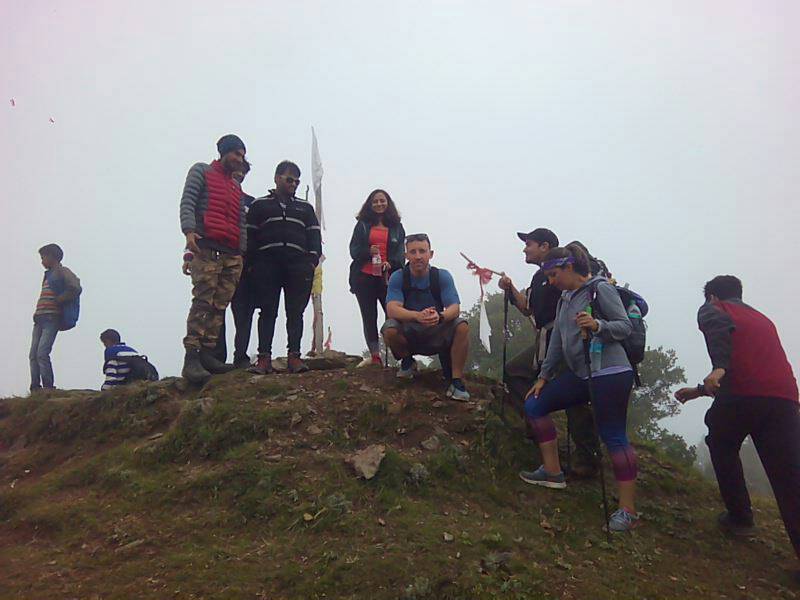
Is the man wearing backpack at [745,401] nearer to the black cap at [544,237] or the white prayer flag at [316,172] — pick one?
the black cap at [544,237]

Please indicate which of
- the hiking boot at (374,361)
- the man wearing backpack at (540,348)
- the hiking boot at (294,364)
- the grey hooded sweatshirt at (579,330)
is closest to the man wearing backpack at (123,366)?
the hiking boot at (294,364)

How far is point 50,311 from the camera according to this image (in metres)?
8.59

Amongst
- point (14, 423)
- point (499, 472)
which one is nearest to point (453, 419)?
point (499, 472)

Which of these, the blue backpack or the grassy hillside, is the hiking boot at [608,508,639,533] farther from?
the blue backpack

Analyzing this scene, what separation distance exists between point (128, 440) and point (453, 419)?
3709 mm

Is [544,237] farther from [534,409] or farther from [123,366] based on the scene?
[123,366]

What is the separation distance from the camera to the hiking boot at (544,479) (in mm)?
4926

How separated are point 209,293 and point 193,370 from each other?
1.05 metres

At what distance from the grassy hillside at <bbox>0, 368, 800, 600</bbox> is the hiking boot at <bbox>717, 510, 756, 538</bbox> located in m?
0.09

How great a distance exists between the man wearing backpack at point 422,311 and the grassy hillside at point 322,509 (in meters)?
0.62

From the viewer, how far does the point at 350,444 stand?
529 centimetres

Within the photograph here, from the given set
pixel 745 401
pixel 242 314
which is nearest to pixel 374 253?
pixel 242 314

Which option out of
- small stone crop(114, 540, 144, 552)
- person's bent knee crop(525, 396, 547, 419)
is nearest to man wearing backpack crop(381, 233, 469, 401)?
person's bent knee crop(525, 396, 547, 419)

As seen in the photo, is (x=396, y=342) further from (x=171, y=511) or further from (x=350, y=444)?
(x=171, y=511)
